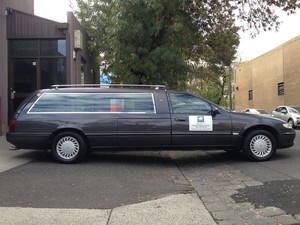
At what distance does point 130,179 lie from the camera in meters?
7.79

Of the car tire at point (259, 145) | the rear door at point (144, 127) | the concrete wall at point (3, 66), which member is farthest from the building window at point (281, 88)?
the rear door at point (144, 127)

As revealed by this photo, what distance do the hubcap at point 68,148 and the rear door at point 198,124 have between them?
204 cm

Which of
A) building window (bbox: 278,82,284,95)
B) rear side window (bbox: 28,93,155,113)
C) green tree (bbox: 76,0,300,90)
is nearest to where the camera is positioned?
rear side window (bbox: 28,93,155,113)

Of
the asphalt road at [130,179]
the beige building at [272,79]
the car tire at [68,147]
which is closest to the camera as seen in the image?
the asphalt road at [130,179]

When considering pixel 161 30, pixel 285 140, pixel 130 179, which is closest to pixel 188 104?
pixel 285 140

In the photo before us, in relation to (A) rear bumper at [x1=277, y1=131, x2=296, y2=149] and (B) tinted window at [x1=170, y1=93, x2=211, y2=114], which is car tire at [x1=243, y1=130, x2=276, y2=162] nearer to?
(A) rear bumper at [x1=277, y1=131, x2=296, y2=149]

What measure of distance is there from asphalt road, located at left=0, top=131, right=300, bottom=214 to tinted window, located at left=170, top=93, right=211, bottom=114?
1164mm

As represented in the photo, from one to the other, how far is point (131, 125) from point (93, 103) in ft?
3.13

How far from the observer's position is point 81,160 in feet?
31.3

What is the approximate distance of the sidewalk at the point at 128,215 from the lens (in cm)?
532

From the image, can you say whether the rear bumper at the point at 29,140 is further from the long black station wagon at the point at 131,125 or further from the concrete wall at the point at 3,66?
the concrete wall at the point at 3,66

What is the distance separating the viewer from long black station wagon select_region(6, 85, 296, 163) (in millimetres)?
9281

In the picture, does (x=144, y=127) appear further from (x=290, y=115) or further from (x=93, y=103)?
(x=290, y=115)

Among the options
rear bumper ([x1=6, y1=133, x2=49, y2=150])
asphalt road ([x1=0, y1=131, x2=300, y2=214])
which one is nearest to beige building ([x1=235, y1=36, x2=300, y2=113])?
asphalt road ([x1=0, y1=131, x2=300, y2=214])
